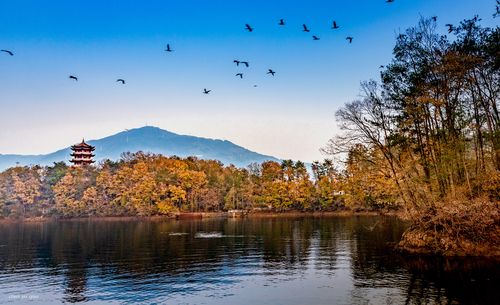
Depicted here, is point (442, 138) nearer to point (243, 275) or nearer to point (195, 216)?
point (243, 275)

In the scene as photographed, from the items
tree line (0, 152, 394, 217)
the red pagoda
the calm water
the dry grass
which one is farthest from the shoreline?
the dry grass

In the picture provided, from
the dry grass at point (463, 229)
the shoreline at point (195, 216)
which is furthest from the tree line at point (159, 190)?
the dry grass at point (463, 229)

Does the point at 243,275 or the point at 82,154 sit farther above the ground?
the point at 82,154

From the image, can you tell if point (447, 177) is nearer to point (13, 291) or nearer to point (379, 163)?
point (379, 163)

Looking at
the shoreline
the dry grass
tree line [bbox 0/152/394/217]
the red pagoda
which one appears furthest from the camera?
the red pagoda

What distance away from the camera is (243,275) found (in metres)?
28.5

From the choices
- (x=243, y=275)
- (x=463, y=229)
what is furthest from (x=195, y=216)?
(x=463, y=229)

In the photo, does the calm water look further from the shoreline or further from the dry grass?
the shoreline

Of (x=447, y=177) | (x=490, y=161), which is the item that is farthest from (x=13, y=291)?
(x=490, y=161)

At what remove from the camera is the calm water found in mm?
22312

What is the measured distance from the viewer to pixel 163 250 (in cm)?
4178

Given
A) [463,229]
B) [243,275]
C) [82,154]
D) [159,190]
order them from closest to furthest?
[243,275] < [463,229] < [159,190] < [82,154]

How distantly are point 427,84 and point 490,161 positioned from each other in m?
8.43

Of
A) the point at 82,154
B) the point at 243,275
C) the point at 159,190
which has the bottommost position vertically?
the point at 243,275
